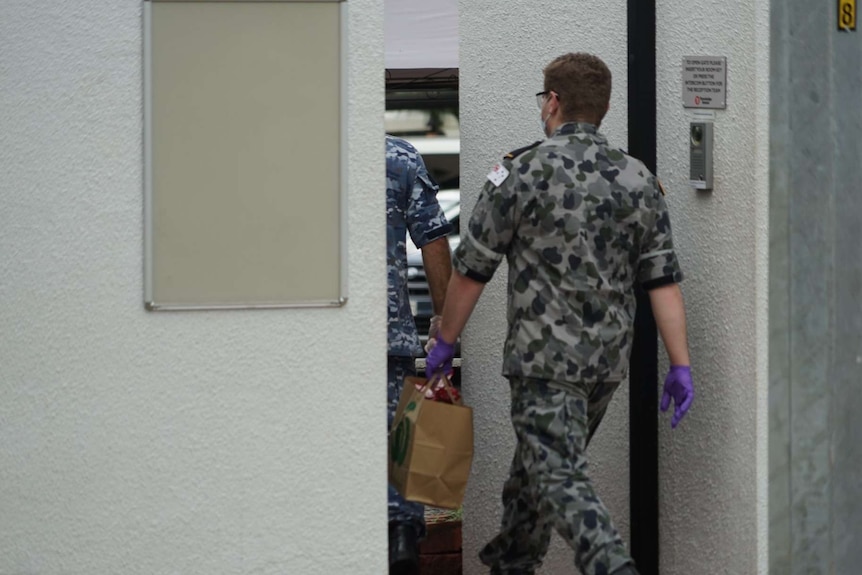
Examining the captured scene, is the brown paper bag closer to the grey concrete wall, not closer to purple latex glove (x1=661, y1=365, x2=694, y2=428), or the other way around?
purple latex glove (x1=661, y1=365, x2=694, y2=428)

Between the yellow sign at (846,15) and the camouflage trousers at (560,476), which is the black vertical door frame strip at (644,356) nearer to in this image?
the camouflage trousers at (560,476)

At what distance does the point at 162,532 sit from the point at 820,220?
89.8 inches

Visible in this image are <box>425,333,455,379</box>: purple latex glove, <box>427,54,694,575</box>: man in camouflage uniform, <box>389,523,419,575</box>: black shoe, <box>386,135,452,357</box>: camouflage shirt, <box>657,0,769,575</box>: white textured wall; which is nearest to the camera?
<box>427,54,694,575</box>: man in camouflage uniform

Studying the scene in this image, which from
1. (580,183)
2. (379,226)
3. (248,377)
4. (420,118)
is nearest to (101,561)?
(248,377)

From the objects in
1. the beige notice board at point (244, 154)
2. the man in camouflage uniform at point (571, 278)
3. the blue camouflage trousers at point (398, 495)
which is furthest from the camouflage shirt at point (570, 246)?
the blue camouflage trousers at point (398, 495)

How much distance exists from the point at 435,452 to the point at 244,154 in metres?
1.14

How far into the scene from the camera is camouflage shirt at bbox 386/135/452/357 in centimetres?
546

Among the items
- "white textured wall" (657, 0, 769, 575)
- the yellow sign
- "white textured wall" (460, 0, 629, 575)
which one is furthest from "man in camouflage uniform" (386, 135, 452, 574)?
the yellow sign

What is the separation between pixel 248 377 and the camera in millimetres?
4312

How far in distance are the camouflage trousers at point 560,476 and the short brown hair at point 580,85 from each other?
2.84 feet

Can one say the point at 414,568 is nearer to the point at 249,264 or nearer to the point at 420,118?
the point at 249,264

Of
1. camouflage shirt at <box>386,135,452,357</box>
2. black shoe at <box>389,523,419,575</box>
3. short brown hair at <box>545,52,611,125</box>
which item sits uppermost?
short brown hair at <box>545,52,611,125</box>

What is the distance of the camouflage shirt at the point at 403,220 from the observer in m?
5.46

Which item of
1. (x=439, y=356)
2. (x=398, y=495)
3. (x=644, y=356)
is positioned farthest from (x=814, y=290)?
(x=398, y=495)
